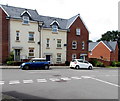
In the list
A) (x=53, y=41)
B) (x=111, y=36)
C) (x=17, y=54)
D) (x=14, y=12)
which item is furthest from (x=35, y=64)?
(x=111, y=36)

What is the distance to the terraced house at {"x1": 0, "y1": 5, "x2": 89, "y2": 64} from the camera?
2580 centimetres

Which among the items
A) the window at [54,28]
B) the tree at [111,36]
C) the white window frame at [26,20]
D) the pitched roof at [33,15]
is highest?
the tree at [111,36]

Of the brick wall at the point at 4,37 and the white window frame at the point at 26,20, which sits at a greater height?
the white window frame at the point at 26,20

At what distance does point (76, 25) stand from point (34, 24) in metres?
9.61

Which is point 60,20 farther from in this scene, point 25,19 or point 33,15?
point 25,19

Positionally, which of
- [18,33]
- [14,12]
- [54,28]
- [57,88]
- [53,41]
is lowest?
[57,88]

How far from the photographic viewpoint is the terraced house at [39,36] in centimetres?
2580

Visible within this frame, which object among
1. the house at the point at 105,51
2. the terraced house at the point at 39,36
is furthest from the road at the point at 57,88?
the house at the point at 105,51

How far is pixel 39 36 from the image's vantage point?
94.0 feet

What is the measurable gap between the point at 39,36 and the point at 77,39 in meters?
8.72

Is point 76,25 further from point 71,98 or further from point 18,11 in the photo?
point 71,98

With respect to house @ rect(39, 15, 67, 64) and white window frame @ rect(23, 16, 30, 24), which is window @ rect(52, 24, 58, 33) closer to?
house @ rect(39, 15, 67, 64)

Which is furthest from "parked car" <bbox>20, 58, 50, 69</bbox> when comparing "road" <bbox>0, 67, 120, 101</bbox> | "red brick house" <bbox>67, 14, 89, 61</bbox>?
"red brick house" <bbox>67, 14, 89, 61</bbox>

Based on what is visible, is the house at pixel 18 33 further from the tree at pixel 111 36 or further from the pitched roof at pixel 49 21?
the tree at pixel 111 36
